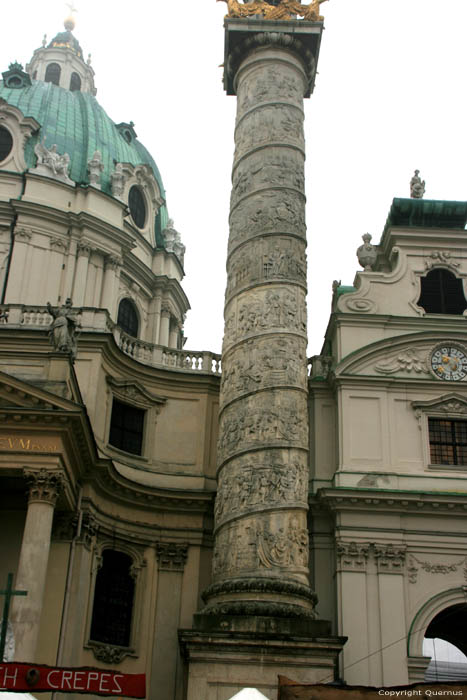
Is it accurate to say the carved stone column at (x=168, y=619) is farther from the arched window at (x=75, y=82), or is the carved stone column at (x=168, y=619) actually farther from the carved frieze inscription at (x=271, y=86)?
the arched window at (x=75, y=82)

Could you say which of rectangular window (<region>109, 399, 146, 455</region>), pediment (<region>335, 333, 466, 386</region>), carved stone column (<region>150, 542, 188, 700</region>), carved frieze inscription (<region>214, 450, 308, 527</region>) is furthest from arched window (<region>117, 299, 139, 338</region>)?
carved frieze inscription (<region>214, 450, 308, 527</region>)

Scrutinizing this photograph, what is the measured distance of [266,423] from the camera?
17.5m

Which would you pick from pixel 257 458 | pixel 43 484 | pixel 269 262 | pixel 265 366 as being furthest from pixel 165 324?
pixel 257 458

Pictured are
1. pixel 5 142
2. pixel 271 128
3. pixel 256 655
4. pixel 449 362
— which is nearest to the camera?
pixel 256 655

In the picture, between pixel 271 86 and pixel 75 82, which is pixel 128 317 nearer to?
pixel 75 82

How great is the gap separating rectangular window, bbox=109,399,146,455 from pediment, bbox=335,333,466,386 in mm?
5914

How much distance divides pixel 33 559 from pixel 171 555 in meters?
6.43

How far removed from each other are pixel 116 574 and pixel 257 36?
1419cm

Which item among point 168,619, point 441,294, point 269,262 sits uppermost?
point 441,294

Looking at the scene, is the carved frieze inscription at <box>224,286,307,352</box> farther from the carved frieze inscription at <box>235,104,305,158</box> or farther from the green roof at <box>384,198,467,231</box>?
the green roof at <box>384,198,467,231</box>

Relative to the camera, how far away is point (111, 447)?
79.9 ft

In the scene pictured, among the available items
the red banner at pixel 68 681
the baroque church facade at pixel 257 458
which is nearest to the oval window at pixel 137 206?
the baroque church facade at pixel 257 458

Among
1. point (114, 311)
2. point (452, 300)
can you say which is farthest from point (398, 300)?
point (114, 311)

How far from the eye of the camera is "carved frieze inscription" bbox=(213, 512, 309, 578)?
16.1m
